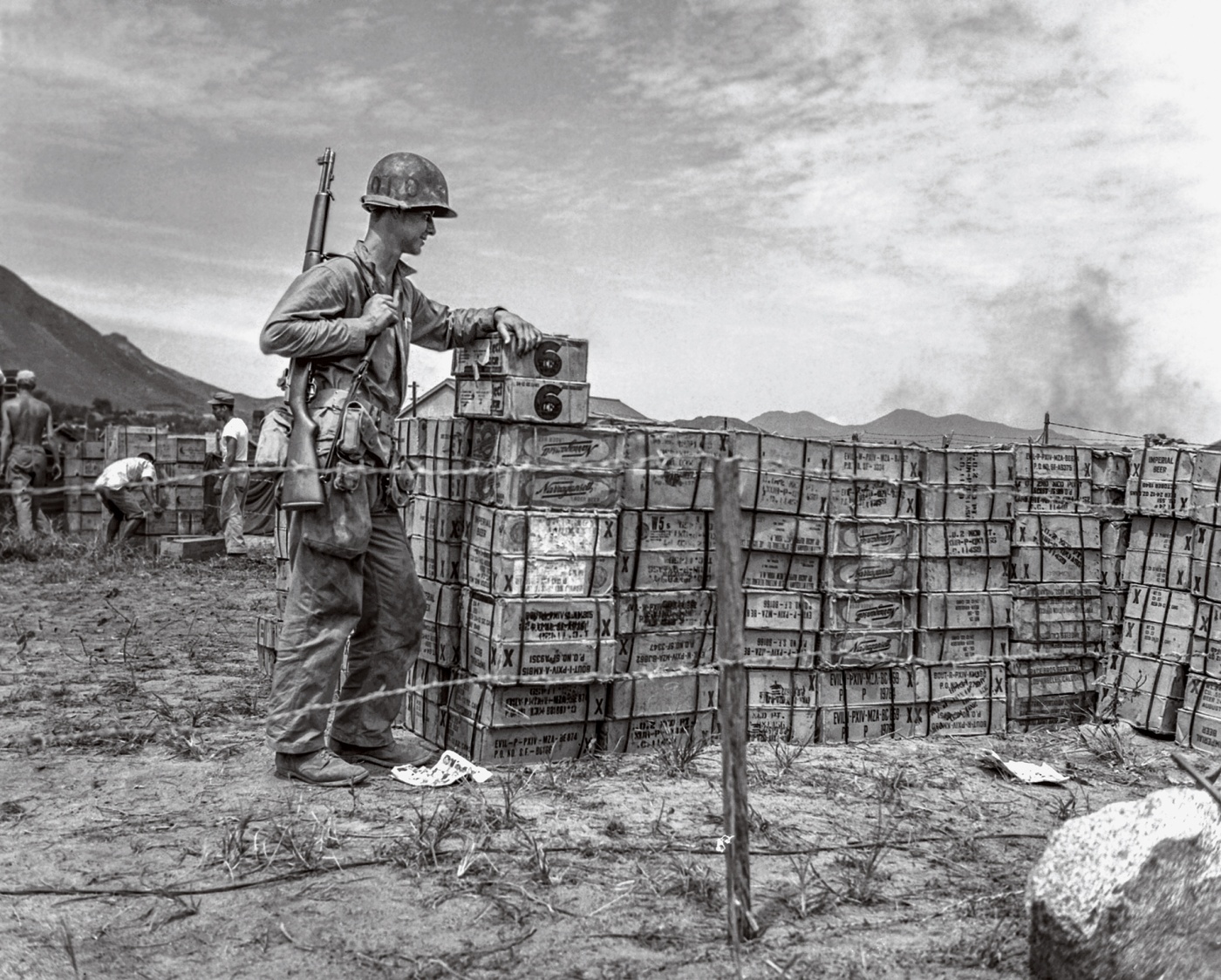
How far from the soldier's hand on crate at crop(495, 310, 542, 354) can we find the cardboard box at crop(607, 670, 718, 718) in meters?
1.83

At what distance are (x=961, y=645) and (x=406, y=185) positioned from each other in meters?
4.52

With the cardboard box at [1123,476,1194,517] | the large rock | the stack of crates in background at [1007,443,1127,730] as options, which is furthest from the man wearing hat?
the large rock

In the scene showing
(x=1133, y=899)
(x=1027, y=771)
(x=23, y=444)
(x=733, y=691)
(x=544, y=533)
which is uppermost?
(x=23, y=444)

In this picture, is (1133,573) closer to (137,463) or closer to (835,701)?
(835,701)

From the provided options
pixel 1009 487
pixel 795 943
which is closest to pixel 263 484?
pixel 1009 487

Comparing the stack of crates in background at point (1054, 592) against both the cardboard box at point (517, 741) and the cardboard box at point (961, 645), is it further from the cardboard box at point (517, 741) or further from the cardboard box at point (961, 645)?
the cardboard box at point (517, 741)

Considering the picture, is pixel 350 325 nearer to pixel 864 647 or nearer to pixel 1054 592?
pixel 864 647

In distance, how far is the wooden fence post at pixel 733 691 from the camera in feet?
12.3

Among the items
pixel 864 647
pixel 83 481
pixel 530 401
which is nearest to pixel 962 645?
pixel 864 647

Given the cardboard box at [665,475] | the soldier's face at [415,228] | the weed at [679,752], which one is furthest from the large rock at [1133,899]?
the soldier's face at [415,228]

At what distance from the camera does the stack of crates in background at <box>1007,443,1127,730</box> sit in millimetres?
7883

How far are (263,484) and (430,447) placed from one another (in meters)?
3.47

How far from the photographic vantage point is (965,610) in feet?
24.2

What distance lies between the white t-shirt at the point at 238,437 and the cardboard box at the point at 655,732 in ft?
30.4
